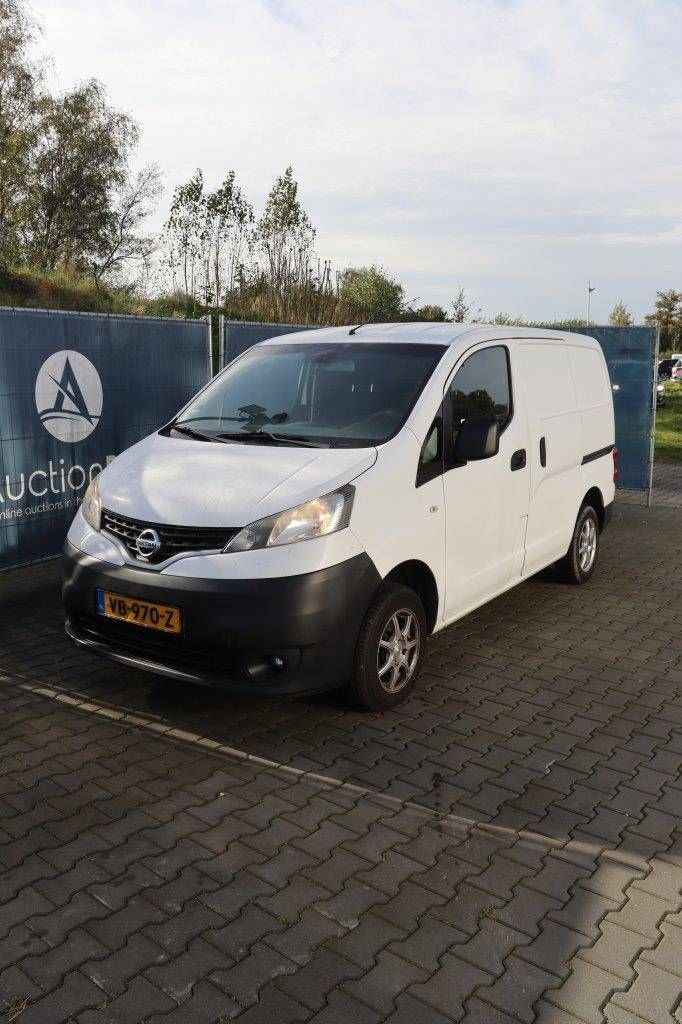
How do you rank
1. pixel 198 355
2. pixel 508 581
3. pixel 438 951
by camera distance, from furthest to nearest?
pixel 198 355 < pixel 508 581 < pixel 438 951

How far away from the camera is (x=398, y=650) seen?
180 inches

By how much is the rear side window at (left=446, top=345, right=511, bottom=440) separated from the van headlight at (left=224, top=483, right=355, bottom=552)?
113 cm

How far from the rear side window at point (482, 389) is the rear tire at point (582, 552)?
1740 millimetres

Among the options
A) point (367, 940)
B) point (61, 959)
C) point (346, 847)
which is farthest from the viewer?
point (346, 847)

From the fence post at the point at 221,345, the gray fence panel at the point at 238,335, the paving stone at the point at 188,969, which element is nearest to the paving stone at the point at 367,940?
the paving stone at the point at 188,969

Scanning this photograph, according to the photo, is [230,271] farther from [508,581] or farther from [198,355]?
[508,581]

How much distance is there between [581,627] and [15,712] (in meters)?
3.80

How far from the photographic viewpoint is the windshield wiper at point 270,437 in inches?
185


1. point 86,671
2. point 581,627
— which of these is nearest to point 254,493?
point 86,671

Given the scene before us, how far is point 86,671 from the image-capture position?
5180 millimetres

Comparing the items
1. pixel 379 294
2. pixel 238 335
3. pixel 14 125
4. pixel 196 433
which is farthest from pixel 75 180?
pixel 196 433

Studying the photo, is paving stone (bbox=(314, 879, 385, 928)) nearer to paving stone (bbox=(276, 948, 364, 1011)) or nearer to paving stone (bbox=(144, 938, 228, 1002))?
paving stone (bbox=(276, 948, 364, 1011))

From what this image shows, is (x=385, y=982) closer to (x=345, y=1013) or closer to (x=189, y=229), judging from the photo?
(x=345, y=1013)

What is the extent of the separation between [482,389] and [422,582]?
1.32 m
